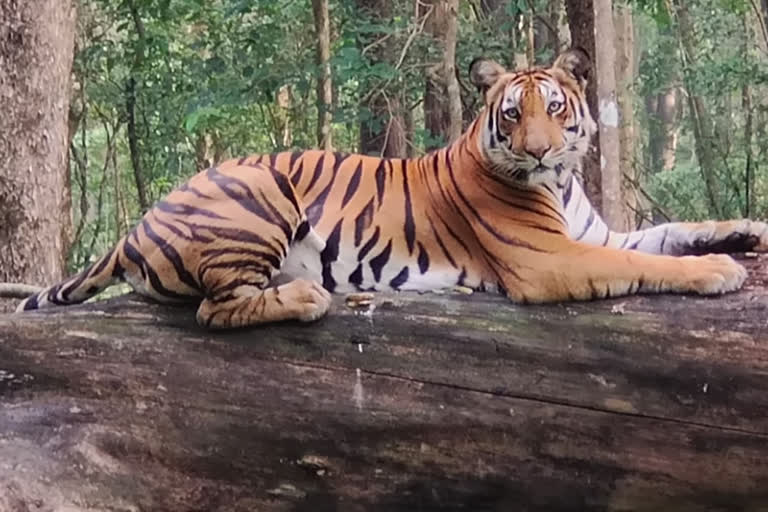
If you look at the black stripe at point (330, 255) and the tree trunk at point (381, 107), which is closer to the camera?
the black stripe at point (330, 255)

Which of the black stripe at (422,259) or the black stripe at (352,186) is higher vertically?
the black stripe at (352,186)

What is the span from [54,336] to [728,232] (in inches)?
98.4

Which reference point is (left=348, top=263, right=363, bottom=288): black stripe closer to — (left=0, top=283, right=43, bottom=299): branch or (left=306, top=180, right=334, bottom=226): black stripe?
(left=306, top=180, right=334, bottom=226): black stripe

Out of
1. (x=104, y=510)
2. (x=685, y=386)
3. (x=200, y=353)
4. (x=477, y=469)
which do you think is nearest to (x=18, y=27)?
(x=200, y=353)

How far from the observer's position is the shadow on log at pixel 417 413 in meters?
2.88

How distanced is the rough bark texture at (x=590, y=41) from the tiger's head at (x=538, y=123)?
193cm

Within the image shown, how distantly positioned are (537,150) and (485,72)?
49 cm

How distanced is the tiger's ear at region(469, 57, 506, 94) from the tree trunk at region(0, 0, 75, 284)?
240 cm

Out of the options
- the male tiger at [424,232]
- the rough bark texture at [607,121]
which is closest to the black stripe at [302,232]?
the male tiger at [424,232]

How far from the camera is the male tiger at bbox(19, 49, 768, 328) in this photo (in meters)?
3.15

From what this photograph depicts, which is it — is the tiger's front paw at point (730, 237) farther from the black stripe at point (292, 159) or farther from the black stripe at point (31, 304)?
the black stripe at point (31, 304)

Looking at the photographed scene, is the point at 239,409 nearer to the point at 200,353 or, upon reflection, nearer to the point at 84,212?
the point at 200,353

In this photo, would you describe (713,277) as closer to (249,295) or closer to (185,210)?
(249,295)

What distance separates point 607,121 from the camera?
526 centimetres
